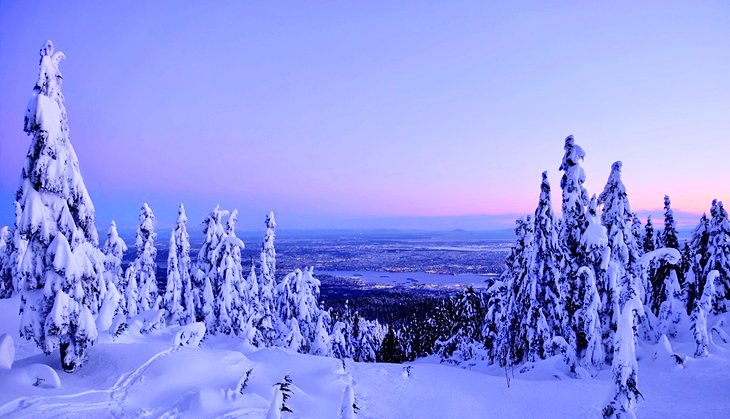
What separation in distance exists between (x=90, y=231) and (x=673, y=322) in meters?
31.6

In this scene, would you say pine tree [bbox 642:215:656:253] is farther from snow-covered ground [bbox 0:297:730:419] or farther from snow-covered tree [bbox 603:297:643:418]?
snow-covered tree [bbox 603:297:643:418]

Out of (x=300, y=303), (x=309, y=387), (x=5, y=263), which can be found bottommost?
(x=300, y=303)

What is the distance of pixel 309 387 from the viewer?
14.1 meters

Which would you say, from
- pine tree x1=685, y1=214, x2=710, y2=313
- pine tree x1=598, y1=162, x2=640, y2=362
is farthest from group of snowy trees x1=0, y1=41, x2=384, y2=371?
pine tree x1=685, y1=214, x2=710, y2=313

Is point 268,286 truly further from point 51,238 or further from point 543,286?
point 51,238

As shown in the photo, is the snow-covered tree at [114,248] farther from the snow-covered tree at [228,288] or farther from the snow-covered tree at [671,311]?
the snow-covered tree at [671,311]

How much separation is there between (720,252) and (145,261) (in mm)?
44696

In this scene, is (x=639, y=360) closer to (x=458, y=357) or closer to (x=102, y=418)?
(x=458, y=357)

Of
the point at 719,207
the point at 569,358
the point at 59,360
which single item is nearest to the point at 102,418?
the point at 59,360

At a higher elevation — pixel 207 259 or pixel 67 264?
pixel 67 264

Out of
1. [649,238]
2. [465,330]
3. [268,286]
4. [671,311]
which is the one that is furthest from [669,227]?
[268,286]

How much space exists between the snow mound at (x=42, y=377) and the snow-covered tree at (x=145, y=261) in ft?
80.1

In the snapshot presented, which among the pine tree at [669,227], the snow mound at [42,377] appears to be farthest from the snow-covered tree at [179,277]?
the pine tree at [669,227]

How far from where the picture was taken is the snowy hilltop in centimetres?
1084
